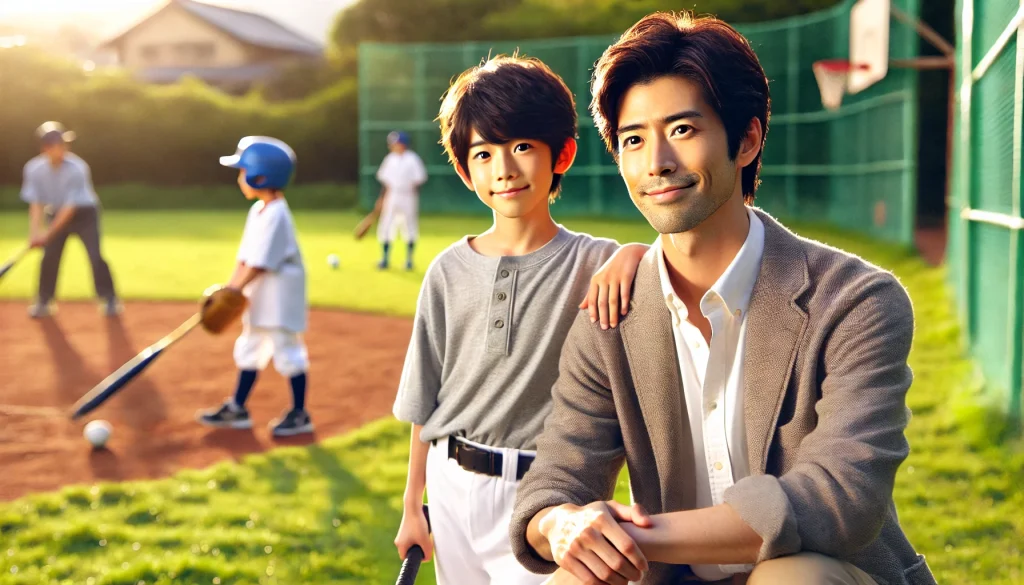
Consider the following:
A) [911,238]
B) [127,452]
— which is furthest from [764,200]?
A: [127,452]

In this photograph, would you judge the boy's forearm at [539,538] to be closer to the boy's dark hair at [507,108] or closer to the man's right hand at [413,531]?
the man's right hand at [413,531]

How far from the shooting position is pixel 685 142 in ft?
6.30

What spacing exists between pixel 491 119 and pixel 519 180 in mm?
158

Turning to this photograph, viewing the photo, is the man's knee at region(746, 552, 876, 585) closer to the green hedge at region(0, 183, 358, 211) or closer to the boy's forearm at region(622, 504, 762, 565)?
the boy's forearm at region(622, 504, 762, 565)

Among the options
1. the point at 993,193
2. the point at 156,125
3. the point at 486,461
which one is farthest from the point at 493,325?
the point at 156,125

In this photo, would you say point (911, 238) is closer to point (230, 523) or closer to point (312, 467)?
point (312, 467)

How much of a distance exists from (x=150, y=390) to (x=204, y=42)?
1862 inches

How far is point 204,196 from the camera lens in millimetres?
31078

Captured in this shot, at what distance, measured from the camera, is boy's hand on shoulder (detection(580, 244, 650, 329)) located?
2.07 m

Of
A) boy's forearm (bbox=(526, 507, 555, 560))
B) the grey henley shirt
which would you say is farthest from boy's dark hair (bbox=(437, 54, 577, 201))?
boy's forearm (bbox=(526, 507, 555, 560))

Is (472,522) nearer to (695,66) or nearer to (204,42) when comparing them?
(695,66)

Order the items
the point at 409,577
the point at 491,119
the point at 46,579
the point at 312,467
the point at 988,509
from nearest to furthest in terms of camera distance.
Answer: the point at 409,577 < the point at 491,119 < the point at 46,579 < the point at 988,509 < the point at 312,467

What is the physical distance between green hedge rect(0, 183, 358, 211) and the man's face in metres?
28.9

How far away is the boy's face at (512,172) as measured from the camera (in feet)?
8.82
